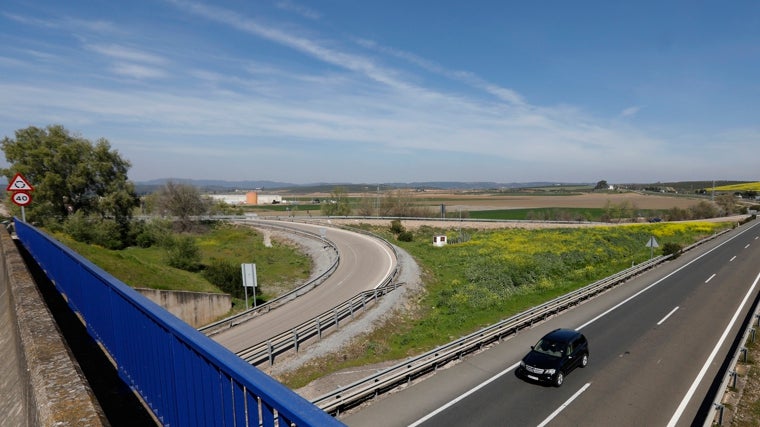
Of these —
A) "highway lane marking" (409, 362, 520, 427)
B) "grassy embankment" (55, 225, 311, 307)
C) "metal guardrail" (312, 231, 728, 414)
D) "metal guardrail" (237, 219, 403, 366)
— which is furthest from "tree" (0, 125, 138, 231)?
"highway lane marking" (409, 362, 520, 427)

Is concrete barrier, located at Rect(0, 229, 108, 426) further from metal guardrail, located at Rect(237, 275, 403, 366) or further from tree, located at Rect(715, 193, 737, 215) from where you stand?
tree, located at Rect(715, 193, 737, 215)

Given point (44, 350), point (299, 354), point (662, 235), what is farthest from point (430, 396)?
point (662, 235)

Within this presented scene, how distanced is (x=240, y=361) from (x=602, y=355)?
16734 millimetres

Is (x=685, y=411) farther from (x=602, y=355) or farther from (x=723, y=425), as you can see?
(x=602, y=355)

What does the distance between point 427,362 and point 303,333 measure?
19.9 ft

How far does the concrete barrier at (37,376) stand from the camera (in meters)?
3.09

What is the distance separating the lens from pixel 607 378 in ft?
45.0

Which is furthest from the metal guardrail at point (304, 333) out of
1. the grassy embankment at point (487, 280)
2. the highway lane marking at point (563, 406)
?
the highway lane marking at point (563, 406)

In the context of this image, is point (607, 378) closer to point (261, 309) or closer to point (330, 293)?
point (330, 293)

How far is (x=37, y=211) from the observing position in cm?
3956

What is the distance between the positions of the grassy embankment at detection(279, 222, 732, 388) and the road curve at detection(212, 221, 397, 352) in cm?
367

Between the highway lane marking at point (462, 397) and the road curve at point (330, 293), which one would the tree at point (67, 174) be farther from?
the highway lane marking at point (462, 397)

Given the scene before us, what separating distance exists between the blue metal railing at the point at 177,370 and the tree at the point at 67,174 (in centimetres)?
4275

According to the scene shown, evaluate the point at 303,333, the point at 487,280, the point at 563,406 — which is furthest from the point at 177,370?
the point at 487,280
